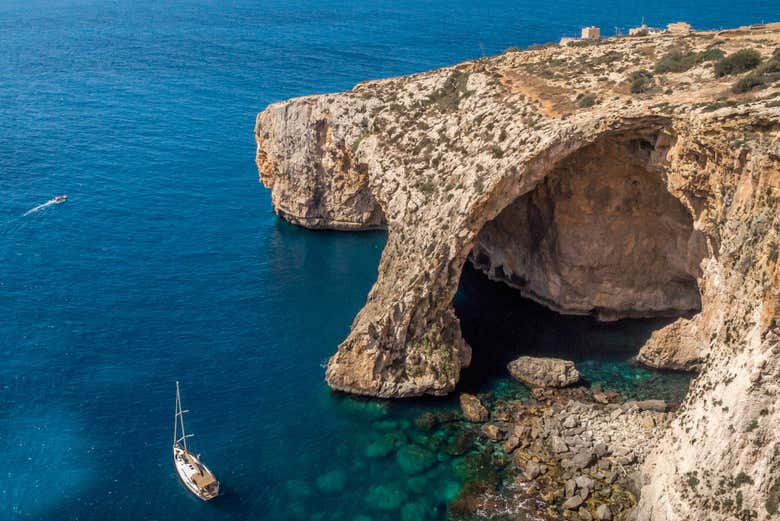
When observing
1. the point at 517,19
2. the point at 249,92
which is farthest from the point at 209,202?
the point at 517,19

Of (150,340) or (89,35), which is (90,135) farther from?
(89,35)

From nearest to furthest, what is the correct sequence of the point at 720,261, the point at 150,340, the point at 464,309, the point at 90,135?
the point at 720,261, the point at 150,340, the point at 464,309, the point at 90,135

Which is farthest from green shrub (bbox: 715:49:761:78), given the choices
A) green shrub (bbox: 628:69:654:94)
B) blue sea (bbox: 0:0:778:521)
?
blue sea (bbox: 0:0:778:521)

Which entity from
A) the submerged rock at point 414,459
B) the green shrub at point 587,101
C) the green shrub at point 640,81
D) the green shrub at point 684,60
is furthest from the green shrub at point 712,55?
the submerged rock at point 414,459

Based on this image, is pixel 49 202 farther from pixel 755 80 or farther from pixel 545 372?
pixel 755 80

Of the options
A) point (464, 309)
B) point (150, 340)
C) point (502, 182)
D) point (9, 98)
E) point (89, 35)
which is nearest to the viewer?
point (502, 182)

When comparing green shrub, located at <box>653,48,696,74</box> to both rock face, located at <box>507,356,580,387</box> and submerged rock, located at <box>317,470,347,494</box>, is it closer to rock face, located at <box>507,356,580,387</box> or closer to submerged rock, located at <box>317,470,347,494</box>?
rock face, located at <box>507,356,580,387</box>

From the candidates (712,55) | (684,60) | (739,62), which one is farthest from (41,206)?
(739,62)
